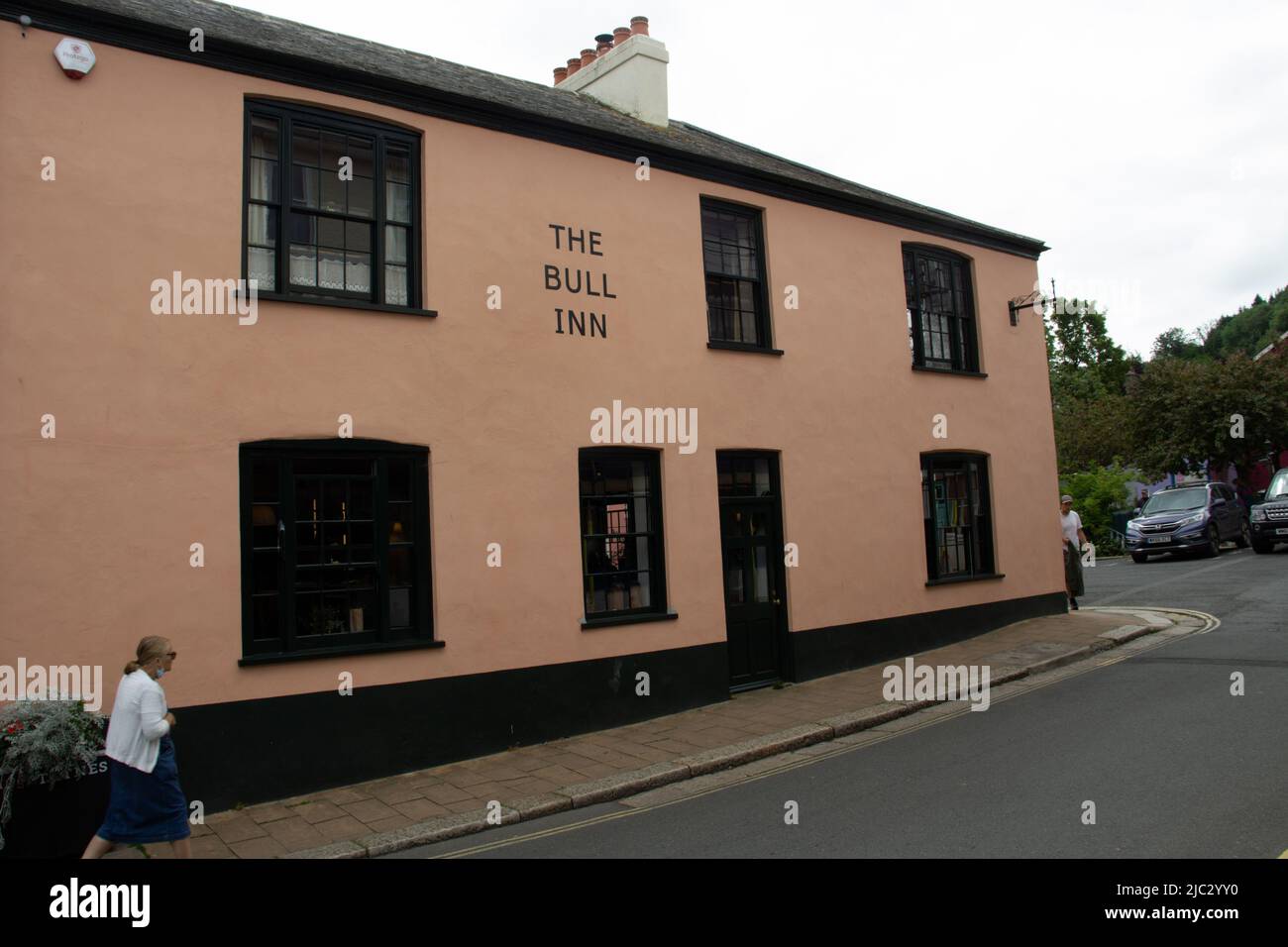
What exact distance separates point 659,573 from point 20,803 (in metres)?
6.50

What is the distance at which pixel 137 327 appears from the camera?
7.54m

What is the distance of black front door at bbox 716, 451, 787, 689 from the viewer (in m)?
11.4

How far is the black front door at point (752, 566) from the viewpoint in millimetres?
Result: 11438

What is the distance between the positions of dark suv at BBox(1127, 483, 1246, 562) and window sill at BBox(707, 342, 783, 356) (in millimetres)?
17333

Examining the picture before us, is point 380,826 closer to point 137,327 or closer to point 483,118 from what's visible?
point 137,327

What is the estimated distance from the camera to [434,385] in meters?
8.98

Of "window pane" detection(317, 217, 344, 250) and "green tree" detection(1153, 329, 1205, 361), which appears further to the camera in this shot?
"green tree" detection(1153, 329, 1205, 361)

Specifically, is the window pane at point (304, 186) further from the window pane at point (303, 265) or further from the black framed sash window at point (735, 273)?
the black framed sash window at point (735, 273)

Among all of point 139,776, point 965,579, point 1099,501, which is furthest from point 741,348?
point 1099,501

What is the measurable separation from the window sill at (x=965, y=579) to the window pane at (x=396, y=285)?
29.0ft

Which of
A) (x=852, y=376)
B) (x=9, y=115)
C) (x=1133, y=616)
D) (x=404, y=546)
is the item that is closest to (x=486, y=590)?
(x=404, y=546)

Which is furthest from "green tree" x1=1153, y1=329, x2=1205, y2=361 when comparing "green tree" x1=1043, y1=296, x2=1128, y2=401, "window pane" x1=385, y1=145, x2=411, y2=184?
"window pane" x1=385, y1=145, x2=411, y2=184

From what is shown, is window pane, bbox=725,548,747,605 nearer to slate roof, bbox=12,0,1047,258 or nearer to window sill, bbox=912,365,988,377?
window sill, bbox=912,365,988,377
